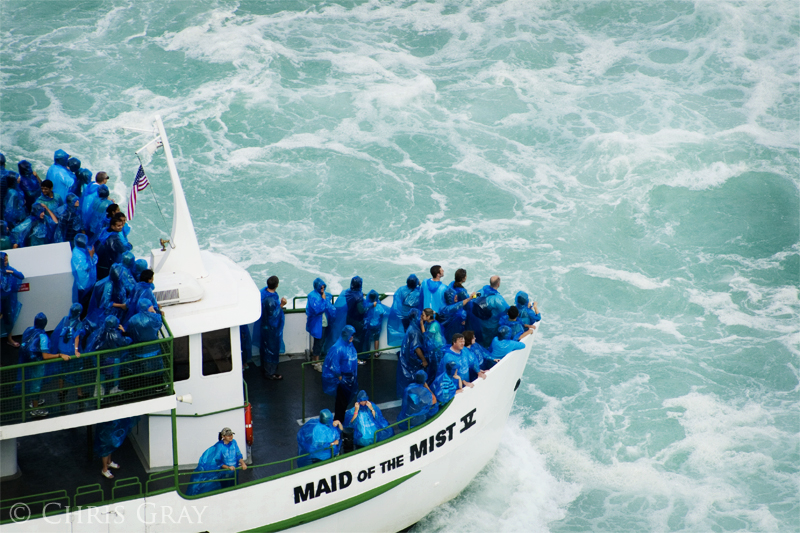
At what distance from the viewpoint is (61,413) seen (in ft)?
28.7

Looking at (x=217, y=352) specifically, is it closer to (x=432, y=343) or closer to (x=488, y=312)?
(x=432, y=343)

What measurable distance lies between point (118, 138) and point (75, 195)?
11.3 meters

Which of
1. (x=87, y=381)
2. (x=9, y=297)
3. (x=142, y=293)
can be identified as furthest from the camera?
(x=9, y=297)

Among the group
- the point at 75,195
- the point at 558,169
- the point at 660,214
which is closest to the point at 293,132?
the point at 558,169

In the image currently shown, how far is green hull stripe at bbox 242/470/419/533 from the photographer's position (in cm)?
978

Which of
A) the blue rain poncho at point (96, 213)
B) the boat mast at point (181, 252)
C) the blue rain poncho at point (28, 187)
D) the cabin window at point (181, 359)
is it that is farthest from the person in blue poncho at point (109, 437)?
the blue rain poncho at point (28, 187)

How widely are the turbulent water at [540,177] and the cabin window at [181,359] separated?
404 centimetres

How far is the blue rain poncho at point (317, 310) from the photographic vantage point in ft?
37.9

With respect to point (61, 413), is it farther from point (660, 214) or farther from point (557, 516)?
point (660, 214)

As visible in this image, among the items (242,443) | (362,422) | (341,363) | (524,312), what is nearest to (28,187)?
(242,443)

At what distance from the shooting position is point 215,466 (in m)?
9.41

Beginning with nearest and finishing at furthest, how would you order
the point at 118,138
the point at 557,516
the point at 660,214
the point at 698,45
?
the point at 557,516 → the point at 660,214 → the point at 118,138 → the point at 698,45

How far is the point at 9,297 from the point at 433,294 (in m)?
5.09

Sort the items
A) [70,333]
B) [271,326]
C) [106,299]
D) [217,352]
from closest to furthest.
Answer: [70,333]
[106,299]
[217,352]
[271,326]
